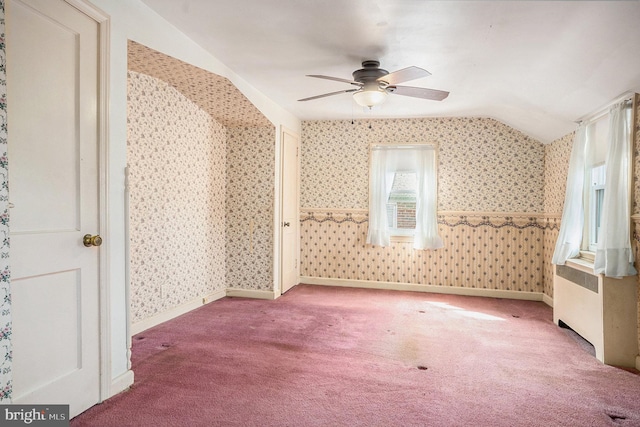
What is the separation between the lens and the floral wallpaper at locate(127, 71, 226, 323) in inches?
137

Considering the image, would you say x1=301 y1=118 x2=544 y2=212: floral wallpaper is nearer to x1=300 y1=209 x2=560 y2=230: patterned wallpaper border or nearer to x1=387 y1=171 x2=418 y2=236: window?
x1=300 y1=209 x2=560 y2=230: patterned wallpaper border

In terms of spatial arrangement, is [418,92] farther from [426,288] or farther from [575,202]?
[426,288]

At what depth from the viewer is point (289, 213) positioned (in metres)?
5.48

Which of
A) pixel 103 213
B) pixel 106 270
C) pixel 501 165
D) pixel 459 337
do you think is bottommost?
pixel 459 337

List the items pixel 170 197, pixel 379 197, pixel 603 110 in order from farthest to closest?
pixel 379 197
pixel 170 197
pixel 603 110

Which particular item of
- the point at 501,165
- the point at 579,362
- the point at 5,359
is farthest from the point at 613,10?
the point at 5,359

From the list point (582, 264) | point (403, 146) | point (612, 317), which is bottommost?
point (612, 317)

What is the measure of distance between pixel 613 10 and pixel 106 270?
3.32 m

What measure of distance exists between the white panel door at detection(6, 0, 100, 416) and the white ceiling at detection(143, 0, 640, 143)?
786 millimetres

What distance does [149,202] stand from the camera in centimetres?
363

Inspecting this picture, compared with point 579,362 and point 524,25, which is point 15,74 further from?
point 579,362

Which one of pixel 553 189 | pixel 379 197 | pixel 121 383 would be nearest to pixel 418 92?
pixel 379 197

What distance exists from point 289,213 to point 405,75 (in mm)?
2990

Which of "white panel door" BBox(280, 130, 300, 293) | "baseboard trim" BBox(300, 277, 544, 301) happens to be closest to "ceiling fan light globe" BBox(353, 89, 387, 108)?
"white panel door" BBox(280, 130, 300, 293)
